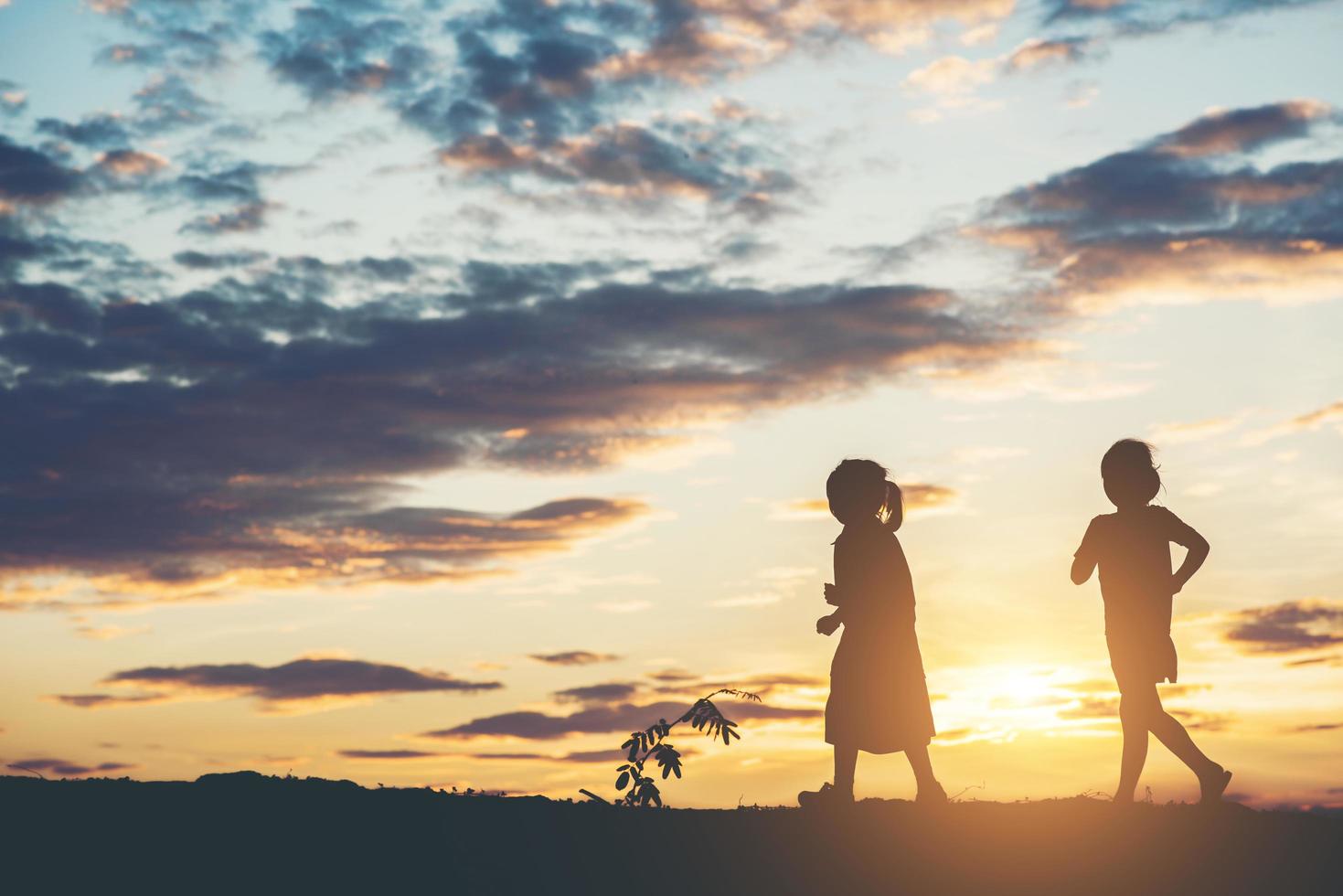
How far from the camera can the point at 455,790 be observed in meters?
12.2

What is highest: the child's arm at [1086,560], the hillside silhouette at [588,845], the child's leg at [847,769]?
the child's arm at [1086,560]

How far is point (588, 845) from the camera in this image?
10.7 meters

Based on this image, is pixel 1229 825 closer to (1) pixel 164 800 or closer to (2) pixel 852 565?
(2) pixel 852 565

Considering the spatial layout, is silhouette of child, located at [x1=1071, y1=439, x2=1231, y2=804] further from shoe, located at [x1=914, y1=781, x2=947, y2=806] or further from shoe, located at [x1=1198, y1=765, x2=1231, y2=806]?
shoe, located at [x1=914, y1=781, x2=947, y2=806]

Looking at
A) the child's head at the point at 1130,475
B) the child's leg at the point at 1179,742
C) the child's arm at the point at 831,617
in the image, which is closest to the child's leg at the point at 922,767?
the child's arm at the point at 831,617

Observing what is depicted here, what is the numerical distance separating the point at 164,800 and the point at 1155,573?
8.42 meters

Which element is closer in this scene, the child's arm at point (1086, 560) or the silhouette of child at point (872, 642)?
the silhouette of child at point (872, 642)

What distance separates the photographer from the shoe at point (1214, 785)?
478 inches

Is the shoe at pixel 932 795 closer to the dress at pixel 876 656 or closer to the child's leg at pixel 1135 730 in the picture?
the dress at pixel 876 656

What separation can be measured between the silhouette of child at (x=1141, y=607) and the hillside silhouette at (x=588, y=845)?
555 millimetres

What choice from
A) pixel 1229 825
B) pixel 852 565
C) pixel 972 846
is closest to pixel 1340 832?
pixel 1229 825

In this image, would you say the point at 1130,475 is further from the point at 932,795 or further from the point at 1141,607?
the point at 932,795

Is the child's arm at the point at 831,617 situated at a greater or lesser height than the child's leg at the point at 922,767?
greater

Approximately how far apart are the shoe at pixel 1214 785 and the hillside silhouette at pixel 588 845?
10cm
